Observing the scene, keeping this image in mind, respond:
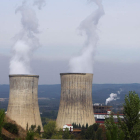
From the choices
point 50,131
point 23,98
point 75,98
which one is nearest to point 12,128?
point 23,98

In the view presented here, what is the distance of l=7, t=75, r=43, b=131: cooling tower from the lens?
32.0m

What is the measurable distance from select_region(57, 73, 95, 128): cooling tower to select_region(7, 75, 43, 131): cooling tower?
294 centimetres

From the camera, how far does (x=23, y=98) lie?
1264 inches

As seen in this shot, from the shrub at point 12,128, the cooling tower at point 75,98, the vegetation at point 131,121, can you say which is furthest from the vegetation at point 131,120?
the cooling tower at point 75,98

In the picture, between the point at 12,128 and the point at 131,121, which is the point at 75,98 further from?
the point at 131,121

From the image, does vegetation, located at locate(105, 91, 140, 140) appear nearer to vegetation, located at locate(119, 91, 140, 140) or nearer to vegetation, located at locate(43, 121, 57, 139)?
vegetation, located at locate(119, 91, 140, 140)

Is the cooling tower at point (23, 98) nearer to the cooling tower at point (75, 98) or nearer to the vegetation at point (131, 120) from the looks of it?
the cooling tower at point (75, 98)

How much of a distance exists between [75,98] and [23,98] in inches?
196

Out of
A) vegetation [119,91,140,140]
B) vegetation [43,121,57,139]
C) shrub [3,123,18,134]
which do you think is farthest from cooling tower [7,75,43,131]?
vegetation [119,91,140,140]

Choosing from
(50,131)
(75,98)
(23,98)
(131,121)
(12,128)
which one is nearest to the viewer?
(131,121)

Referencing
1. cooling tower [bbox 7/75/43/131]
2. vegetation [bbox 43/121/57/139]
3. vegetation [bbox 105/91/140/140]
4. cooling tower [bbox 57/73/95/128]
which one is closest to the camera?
vegetation [bbox 105/91/140/140]

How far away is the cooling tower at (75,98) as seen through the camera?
3355 centimetres

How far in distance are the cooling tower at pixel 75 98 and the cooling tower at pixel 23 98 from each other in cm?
294

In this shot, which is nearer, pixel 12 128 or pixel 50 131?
pixel 12 128
